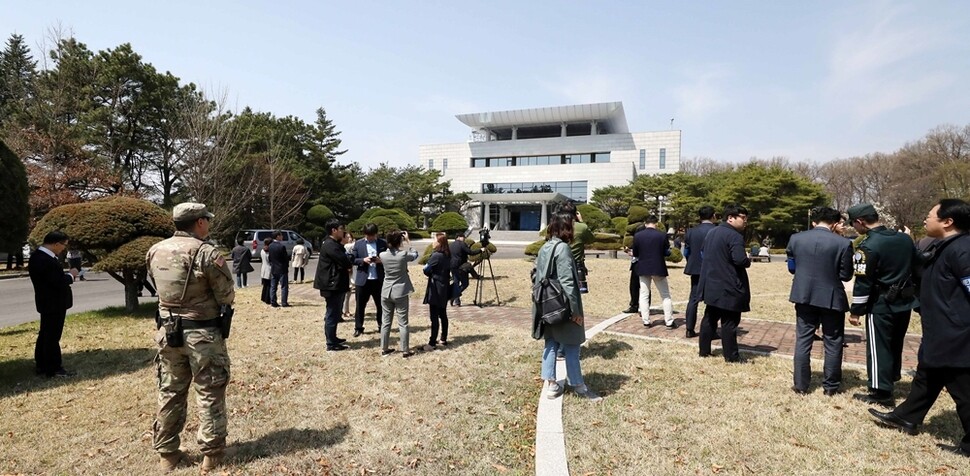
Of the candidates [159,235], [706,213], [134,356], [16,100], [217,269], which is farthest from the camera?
[16,100]

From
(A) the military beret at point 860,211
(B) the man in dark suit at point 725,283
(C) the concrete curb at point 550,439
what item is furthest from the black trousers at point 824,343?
(C) the concrete curb at point 550,439

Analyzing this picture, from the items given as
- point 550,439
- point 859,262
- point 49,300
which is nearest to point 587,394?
point 550,439

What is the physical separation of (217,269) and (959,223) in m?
5.29

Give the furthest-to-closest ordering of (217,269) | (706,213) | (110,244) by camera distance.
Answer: (110,244) → (706,213) → (217,269)

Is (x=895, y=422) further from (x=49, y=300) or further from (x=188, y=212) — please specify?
(x=49, y=300)

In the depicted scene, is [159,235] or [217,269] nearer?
[217,269]

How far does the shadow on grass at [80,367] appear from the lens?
5086 millimetres

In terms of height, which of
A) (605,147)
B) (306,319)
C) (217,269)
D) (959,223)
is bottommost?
(306,319)

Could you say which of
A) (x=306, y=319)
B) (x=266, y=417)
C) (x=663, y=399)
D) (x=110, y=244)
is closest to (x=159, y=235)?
(x=110, y=244)

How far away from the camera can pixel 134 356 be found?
20.5ft

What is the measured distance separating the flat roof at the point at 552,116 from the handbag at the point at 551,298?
173ft

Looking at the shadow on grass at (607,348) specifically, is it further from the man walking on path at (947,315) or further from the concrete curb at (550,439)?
the man walking on path at (947,315)

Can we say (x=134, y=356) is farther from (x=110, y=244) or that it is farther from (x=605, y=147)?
(x=605, y=147)

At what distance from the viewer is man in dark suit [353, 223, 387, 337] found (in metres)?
6.96
